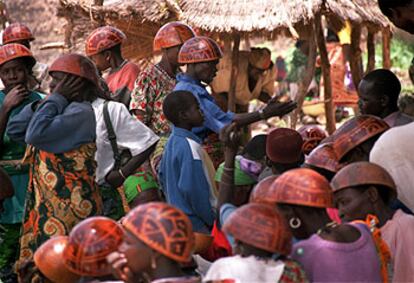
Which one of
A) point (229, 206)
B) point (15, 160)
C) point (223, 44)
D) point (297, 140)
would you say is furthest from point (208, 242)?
point (223, 44)

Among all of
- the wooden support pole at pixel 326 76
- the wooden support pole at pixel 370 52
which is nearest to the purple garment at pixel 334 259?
the wooden support pole at pixel 326 76

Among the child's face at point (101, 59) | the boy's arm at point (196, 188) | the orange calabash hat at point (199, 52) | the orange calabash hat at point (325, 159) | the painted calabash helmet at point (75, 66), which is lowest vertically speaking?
the boy's arm at point (196, 188)

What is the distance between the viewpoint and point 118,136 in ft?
22.4

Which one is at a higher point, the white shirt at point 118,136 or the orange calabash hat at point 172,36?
the orange calabash hat at point 172,36

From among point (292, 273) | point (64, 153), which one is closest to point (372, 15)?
point (64, 153)

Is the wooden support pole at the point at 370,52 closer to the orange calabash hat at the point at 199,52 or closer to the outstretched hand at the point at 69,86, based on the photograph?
the orange calabash hat at the point at 199,52

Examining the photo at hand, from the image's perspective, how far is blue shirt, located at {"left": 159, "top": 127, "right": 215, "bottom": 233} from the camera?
21.9ft

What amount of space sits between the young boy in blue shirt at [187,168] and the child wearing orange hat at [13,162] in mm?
1142

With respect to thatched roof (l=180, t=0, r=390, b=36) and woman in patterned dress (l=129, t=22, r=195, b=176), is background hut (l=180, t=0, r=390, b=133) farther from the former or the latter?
woman in patterned dress (l=129, t=22, r=195, b=176)

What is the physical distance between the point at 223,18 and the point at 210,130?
135 inches

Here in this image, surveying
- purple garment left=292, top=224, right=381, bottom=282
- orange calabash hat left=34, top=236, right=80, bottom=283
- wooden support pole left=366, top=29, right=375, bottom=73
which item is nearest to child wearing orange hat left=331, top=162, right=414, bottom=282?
purple garment left=292, top=224, right=381, bottom=282

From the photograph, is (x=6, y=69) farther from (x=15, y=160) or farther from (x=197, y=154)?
(x=197, y=154)

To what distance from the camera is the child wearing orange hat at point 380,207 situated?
5172 millimetres

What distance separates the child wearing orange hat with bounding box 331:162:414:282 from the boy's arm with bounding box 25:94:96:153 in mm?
Result: 1750
